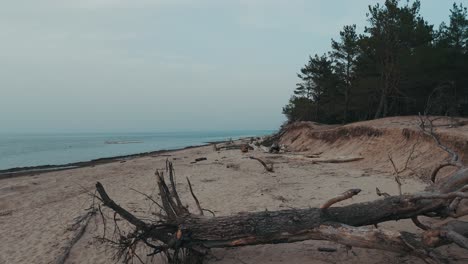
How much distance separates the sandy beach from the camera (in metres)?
5.73

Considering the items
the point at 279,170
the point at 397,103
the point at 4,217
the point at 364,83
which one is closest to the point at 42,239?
the point at 4,217

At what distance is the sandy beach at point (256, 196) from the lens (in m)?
5.73

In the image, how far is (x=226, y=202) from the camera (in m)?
9.65

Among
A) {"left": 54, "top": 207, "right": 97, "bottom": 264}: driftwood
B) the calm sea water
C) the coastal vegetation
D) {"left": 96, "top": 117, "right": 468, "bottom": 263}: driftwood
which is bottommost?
the calm sea water

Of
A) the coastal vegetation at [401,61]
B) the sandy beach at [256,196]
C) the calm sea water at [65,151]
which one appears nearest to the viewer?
the sandy beach at [256,196]

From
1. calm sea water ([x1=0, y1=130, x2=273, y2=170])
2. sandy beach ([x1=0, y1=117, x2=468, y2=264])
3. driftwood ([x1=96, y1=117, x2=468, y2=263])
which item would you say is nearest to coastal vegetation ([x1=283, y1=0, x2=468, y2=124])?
sandy beach ([x1=0, y1=117, x2=468, y2=264])

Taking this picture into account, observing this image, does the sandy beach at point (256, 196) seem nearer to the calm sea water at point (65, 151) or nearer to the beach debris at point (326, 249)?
the beach debris at point (326, 249)

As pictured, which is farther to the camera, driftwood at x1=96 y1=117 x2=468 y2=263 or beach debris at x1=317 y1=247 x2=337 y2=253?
beach debris at x1=317 y1=247 x2=337 y2=253

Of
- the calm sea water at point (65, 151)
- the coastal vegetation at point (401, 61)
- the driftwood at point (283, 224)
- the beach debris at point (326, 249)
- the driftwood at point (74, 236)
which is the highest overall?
the coastal vegetation at point (401, 61)

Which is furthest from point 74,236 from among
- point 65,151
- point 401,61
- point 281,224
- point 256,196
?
point 65,151

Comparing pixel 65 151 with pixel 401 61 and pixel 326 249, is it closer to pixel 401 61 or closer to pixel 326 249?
pixel 401 61

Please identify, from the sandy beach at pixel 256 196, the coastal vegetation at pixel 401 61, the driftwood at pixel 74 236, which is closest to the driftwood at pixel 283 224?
the sandy beach at pixel 256 196

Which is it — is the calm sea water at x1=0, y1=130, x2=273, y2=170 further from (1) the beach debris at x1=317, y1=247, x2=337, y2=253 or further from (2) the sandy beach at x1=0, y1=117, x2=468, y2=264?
(1) the beach debris at x1=317, y1=247, x2=337, y2=253

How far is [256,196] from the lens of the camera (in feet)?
33.4
